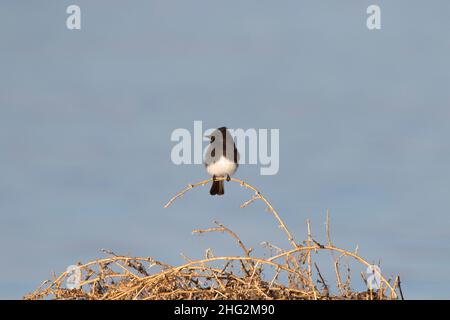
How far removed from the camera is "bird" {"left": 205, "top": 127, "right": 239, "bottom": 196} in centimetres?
1330

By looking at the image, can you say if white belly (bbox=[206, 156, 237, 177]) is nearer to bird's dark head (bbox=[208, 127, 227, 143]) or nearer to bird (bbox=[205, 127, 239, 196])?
bird (bbox=[205, 127, 239, 196])

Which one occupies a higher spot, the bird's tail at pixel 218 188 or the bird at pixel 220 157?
the bird at pixel 220 157

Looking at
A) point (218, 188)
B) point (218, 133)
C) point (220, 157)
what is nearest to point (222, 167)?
point (220, 157)

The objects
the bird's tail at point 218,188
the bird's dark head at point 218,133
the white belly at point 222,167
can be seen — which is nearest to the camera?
the white belly at point 222,167

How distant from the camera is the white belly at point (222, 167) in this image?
13266 mm

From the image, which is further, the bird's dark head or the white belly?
the bird's dark head

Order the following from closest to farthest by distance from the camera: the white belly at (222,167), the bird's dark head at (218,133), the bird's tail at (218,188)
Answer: the white belly at (222,167) < the bird's tail at (218,188) < the bird's dark head at (218,133)

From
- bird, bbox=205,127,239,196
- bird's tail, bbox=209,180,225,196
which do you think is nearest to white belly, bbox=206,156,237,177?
bird, bbox=205,127,239,196

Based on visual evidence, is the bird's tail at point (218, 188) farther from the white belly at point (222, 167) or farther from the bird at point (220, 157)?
the white belly at point (222, 167)

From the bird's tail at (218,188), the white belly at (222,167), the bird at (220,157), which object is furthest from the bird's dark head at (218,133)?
the bird's tail at (218,188)
